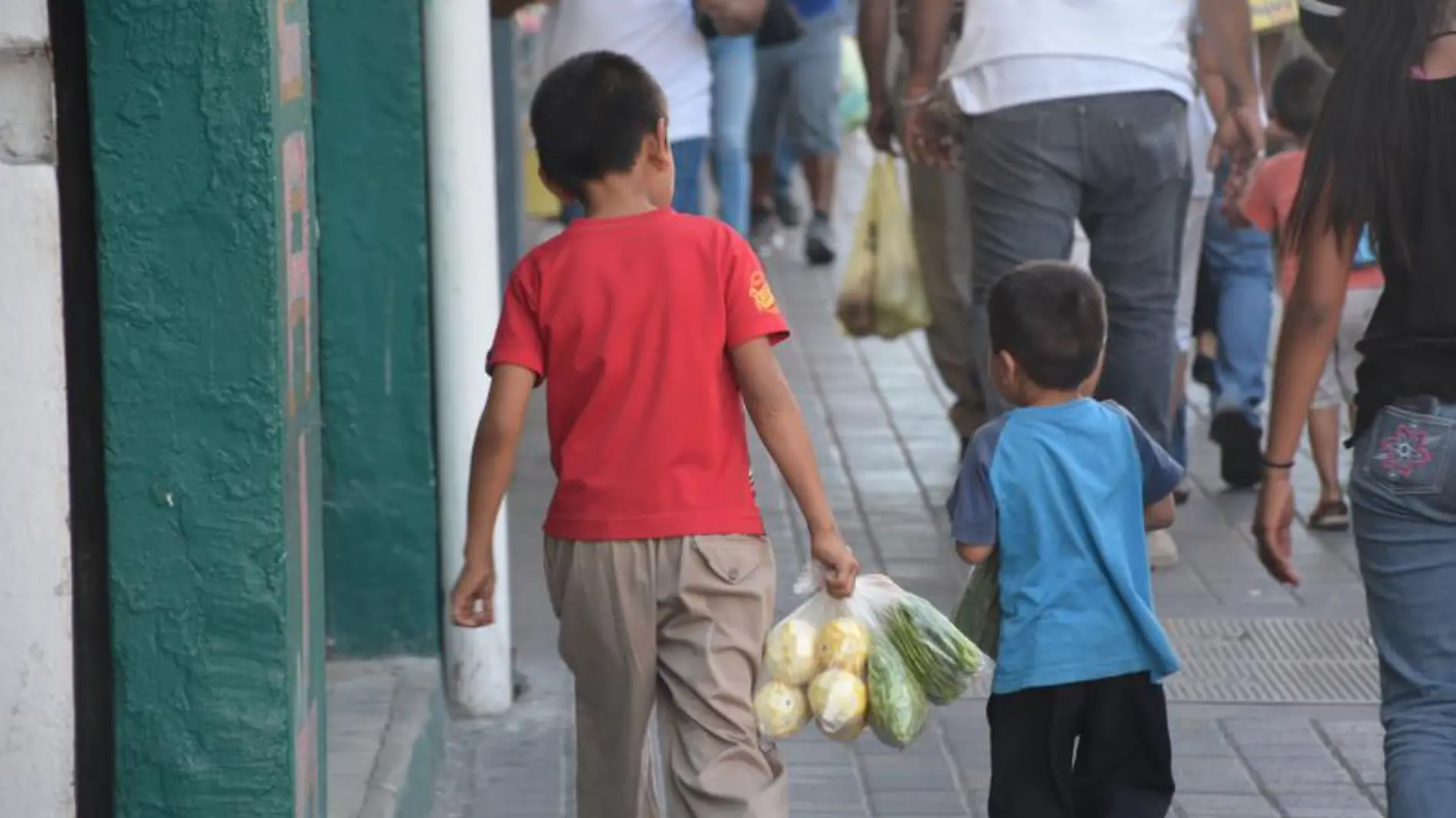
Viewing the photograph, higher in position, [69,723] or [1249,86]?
[1249,86]

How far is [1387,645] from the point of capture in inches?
155

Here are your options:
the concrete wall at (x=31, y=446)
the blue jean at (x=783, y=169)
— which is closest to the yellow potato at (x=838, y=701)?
the concrete wall at (x=31, y=446)

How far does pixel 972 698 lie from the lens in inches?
231

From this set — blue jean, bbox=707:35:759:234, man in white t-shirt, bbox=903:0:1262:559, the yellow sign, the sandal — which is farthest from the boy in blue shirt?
blue jean, bbox=707:35:759:234

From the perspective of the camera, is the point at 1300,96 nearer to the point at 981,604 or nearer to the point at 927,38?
the point at 927,38

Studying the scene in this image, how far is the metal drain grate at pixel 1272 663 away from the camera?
5.89 m

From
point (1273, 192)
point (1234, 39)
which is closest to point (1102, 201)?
point (1234, 39)

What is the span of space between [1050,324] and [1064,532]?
34 centimetres

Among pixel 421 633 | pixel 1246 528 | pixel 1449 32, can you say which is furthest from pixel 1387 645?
pixel 1246 528

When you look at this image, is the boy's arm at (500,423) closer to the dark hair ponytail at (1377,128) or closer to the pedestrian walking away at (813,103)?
the dark hair ponytail at (1377,128)

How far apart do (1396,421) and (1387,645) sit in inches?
13.7

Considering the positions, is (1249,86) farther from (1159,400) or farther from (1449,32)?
(1449,32)

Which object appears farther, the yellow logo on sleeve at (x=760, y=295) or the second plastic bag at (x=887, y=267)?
the second plastic bag at (x=887, y=267)

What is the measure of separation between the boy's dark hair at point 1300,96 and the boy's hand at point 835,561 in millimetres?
3926
